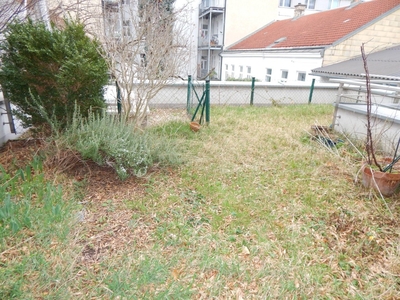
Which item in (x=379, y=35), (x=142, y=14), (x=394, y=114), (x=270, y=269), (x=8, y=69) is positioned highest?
(x=379, y=35)

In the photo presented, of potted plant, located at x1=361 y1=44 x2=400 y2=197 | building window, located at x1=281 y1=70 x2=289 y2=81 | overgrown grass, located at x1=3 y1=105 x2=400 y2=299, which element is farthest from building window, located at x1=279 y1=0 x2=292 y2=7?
potted plant, located at x1=361 y1=44 x2=400 y2=197

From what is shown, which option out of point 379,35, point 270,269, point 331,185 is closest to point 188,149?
point 331,185

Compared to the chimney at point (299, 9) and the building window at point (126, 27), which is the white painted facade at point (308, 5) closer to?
the chimney at point (299, 9)

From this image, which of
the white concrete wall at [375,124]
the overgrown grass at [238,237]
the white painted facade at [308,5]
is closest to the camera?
the overgrown grass at [238,237]

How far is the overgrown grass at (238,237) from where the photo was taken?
6.11 feet

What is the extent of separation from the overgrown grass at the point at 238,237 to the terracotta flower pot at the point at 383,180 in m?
0.13

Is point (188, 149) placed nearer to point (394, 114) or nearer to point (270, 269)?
point (270, 269)

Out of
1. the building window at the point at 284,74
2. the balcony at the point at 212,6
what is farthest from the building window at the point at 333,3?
the building window at the point at 284,74

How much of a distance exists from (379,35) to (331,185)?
41.0ft

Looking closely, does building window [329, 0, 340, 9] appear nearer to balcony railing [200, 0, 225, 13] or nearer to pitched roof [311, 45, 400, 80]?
balcony railing [200, 0, 225, 13]

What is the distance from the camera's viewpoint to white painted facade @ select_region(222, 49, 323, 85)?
11609 mm

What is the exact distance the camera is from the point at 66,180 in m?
2.99

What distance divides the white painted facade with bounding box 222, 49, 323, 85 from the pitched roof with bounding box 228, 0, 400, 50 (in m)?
0.57

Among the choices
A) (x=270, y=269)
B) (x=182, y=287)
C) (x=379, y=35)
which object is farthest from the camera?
(x=379, y=35)
